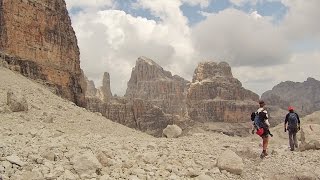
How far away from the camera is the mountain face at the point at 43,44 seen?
148 feet

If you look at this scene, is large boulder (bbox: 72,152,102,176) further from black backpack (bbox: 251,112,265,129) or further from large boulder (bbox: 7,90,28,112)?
large boulder (bbox: 7,90,28,112)

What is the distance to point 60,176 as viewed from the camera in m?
10.0

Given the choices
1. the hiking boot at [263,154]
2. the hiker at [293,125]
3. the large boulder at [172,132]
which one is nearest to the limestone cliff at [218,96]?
the large boulder at [172,132]

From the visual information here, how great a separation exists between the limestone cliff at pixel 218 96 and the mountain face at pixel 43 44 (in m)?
129

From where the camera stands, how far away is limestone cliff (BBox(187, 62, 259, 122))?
183 meters

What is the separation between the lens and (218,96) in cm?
18975

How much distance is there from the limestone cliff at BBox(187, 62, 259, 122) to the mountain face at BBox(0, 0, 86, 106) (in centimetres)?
12922

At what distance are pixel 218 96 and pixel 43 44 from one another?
14609cm

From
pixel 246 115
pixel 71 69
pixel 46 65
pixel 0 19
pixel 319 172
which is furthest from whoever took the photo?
pixel 246 115

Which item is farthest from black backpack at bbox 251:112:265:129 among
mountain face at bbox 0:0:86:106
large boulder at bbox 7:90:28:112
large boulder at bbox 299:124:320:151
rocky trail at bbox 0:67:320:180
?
mountain face at bbox 0:0:86:106

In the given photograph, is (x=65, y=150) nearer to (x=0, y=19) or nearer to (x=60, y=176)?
(x=60, y=176)

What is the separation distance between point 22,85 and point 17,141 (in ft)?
73.9

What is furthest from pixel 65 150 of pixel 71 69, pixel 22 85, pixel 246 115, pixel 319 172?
pixel 246 115

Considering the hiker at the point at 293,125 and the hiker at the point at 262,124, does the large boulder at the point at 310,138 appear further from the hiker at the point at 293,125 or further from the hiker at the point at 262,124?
the hiker at the point at 262,124
